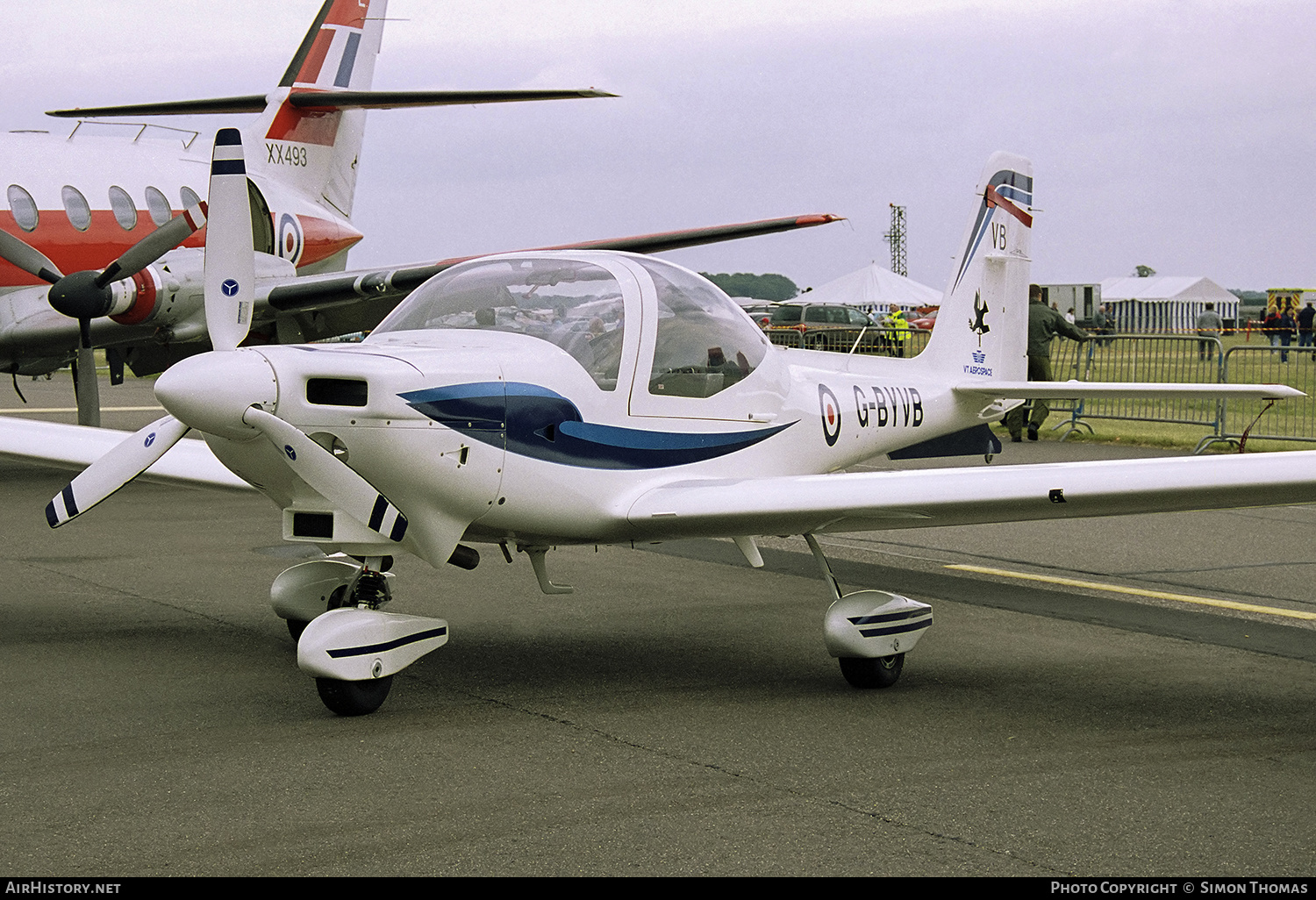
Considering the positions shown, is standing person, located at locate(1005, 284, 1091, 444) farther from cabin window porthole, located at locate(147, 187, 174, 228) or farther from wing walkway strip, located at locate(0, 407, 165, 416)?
wing walkway strip, located at locate(0, 407, 165, 416)

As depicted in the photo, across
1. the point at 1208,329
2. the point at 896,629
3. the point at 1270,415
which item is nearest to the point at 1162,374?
the point at 1270,415

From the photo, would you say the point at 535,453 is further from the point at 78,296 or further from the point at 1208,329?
the point at 1208,329

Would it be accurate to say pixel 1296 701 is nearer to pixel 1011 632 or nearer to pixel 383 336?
pixel 1011 632

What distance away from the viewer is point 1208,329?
43.2m

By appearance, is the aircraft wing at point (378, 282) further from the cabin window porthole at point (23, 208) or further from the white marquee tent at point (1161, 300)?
the white marquee tent at point (1161, 300)

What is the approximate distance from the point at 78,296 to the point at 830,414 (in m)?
8.17

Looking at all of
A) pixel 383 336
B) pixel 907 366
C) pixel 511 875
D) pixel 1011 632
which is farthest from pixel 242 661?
pixel 907 366

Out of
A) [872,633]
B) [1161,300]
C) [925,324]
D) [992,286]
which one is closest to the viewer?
[872,633]

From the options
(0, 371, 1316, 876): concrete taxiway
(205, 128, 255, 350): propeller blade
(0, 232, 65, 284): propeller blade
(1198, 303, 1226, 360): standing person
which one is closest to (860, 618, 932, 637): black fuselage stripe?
(0, 371, 1316, 876): concrete taxiway

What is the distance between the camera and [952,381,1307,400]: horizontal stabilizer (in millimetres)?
7445

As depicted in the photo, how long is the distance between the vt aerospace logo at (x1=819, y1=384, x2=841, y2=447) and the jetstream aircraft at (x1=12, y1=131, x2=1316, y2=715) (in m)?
0.20

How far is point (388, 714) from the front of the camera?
17.7ft

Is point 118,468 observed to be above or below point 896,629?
above

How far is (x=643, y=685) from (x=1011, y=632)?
2.20 metres
